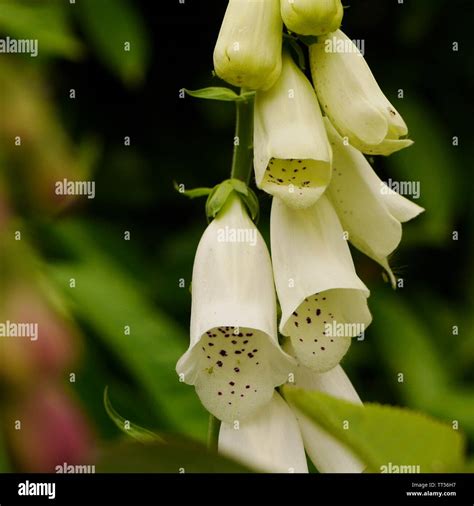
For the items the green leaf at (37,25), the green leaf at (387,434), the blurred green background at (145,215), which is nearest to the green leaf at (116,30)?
the blurred green background at (145,215)

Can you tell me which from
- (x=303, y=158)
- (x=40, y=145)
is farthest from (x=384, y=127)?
(x=40, y=145)

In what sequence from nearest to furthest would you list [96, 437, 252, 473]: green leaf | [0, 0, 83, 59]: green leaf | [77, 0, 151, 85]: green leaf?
[96, 437, 252, 473]: green leaf < [0, 0, 83, 59]: green leaf < [77, 0, 151, 85]: green leaf

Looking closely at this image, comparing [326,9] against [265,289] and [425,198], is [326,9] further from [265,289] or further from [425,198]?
[425,198]

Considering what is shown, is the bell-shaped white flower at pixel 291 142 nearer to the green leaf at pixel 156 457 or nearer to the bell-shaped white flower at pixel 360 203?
the bell-shaped white flower at pixel 360 203

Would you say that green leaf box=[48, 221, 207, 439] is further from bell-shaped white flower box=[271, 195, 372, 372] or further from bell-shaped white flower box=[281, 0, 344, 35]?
bell-shaped white flower box=[281, 0, 344, 35]

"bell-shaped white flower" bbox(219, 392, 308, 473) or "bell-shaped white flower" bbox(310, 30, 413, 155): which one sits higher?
"bell-shaped white flower" bbox(310, 30, 413, 155)

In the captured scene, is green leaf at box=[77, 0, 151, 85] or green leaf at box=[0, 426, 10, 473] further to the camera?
green leaf at box=[77, 0, 151, 85]

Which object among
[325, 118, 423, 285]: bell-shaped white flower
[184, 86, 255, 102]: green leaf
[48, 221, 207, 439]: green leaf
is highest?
[184, 86, 255, 102]: green leaf

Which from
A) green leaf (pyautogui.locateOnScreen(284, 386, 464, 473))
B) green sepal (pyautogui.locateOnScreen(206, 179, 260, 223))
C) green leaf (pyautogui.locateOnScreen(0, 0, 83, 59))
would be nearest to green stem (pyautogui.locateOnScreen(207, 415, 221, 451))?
green sepal (pyautogui.locateOnScreen(206, 179, 260, 223))
